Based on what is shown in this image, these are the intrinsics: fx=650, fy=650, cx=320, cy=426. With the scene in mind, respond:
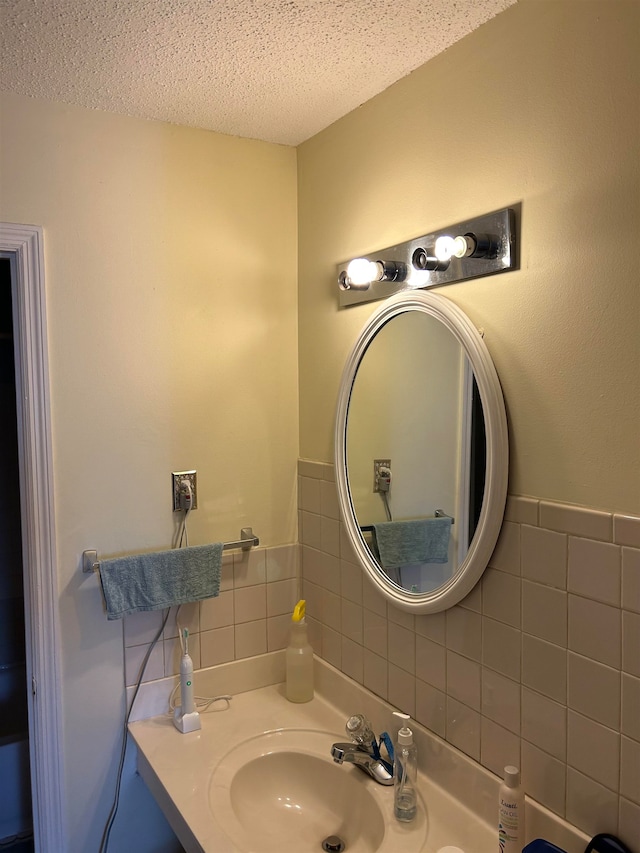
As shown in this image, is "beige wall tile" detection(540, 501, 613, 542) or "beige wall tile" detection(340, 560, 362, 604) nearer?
"beige wall tile" detection(540, 501, 613, 542)

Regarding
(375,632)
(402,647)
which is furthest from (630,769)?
(375,632)

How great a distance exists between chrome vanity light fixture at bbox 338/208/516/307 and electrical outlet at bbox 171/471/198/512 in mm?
636

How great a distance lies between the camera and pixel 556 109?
3.79 feet

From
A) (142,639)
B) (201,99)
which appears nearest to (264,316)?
(201,99)

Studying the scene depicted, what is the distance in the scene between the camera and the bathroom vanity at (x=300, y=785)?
52.2 inches

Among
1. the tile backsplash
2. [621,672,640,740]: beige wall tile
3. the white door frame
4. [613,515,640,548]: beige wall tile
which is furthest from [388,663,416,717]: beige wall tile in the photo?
the white door frame

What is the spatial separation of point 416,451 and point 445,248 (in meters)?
0.47

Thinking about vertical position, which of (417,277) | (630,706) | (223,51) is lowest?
(630,706)

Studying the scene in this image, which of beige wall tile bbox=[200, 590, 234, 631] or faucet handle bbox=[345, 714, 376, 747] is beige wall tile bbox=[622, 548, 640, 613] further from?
beige wall tile bbox=[200, 590, 234, 631]

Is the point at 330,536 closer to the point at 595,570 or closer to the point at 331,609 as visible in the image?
→ the point at 331,609

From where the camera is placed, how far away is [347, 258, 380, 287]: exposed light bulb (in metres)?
1.57

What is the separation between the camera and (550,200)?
46.3 inches

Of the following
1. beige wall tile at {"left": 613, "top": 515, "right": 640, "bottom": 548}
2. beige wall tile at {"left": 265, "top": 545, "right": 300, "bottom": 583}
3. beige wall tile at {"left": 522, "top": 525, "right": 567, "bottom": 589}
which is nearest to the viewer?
beige wall tile at {"left": 613, "top": 515, "right": 640, "bottom": 548}

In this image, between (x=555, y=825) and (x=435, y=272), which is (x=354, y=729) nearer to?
(x=555, y=825)
